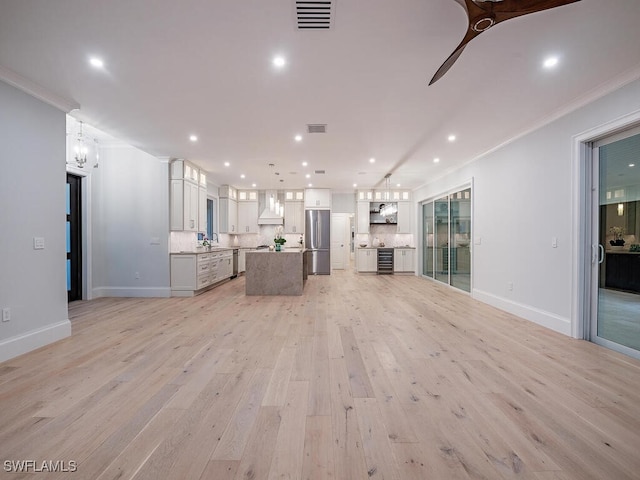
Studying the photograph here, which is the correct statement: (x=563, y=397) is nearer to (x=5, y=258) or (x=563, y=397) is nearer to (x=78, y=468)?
(x=78, y=468)

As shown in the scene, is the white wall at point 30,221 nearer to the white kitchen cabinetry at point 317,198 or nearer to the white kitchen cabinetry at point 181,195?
the white kitchen cabinetry at point 181,195

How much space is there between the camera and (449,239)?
285 inches

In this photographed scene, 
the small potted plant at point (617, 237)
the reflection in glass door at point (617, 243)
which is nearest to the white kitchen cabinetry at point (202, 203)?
the reflection in glass door at point (617, 243)

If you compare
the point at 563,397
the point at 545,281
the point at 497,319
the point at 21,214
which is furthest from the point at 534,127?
the point at 21,214

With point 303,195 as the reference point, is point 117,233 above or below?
below

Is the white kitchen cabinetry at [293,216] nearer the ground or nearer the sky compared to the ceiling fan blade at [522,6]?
nearer the ground

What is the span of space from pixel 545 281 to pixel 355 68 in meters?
3.76

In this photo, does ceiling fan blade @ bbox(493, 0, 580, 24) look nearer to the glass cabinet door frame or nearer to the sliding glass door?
the glass cabinet door frame

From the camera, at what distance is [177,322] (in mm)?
4230

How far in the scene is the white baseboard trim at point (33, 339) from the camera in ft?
9.65

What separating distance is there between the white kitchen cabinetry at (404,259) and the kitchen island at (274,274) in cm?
447

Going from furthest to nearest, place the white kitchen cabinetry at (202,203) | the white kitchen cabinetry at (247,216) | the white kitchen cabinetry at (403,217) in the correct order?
the white kitchen cabinetry at (403,217) → the white kitchen cabinetry at (247,216) → the white kitchen cabinetry at (202,203)

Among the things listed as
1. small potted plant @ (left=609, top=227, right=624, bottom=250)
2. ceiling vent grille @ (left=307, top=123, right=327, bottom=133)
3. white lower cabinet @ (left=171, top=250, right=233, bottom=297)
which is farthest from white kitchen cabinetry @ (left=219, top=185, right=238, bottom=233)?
small potted plant @ (left=609, top=227, right=624, bottom=250)

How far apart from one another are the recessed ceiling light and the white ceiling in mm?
78
